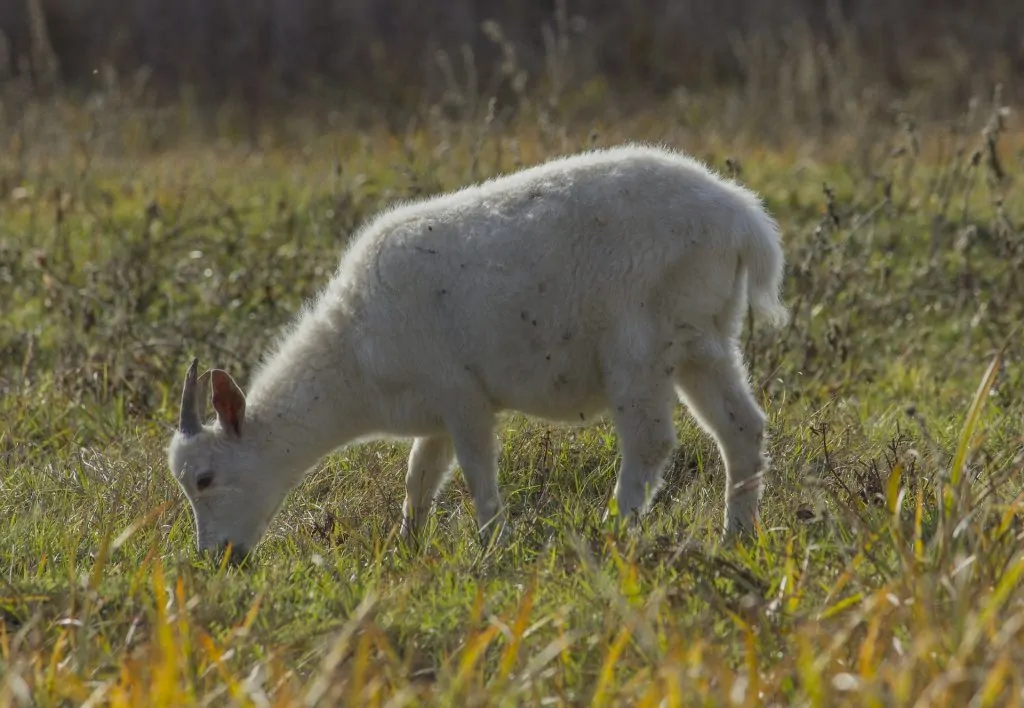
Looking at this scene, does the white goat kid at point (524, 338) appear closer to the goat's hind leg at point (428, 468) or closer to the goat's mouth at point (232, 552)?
the goat's mouth at point (232, 552)

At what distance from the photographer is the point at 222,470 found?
5.70m

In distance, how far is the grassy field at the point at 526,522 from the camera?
372cm

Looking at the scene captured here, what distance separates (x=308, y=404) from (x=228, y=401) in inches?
11.7

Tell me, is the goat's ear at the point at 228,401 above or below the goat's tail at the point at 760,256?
below

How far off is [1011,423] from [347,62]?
15198 mm

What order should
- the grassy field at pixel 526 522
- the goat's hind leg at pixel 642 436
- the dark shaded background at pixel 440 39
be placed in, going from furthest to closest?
1. the dark shaded background at pixel 440 39
2. the goat's hind leg at pixel 642 436
3. the grassy field at pixel 526 522

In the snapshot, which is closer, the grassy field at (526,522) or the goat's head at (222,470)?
the grassy field at (526,522)

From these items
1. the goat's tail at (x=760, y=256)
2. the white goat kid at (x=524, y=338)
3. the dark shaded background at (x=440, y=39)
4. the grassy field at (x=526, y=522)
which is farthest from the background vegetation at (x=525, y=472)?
the dark shaded background at (x=440, y=39)

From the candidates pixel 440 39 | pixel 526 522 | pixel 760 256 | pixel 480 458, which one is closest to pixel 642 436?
pixel 526 522

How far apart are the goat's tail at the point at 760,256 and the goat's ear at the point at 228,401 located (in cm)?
192

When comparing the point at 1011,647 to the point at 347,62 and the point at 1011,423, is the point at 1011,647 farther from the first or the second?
the point at 347,62

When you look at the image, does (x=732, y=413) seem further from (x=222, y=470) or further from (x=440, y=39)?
(x=440, y=39)

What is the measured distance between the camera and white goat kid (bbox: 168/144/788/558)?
17.5 ft

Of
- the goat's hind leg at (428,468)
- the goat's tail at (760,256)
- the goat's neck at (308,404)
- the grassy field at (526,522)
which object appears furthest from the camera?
the goat's hind leg at (428,468)
